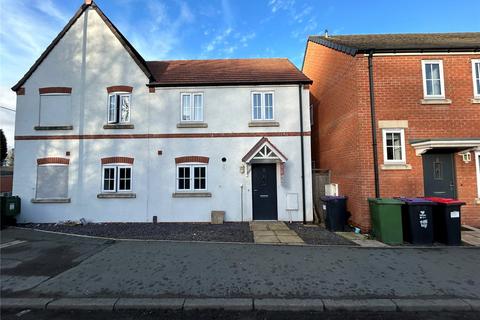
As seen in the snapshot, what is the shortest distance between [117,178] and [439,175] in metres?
12.6

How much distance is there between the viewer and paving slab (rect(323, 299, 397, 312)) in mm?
4023

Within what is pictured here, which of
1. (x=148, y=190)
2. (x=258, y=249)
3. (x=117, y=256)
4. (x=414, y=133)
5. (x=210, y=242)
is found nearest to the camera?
(x=117, y=256)

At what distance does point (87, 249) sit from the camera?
22.9 feet

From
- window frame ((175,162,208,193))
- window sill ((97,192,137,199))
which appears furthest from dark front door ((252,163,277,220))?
window sill ((97,192,137,199))

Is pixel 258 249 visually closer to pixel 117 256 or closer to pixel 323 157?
pixel 117 256

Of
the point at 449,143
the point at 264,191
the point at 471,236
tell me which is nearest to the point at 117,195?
the point at 264,191

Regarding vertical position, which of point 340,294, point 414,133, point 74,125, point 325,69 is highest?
point 325,69

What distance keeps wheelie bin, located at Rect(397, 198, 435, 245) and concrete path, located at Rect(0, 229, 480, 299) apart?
486mm

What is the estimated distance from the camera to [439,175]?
8984mm

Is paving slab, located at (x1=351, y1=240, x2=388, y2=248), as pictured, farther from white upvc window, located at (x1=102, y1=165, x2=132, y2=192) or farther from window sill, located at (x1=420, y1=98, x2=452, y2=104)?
white upvc window, located at (x1=102, y1=165, x2=132, y2=192)

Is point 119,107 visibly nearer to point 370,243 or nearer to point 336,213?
point 336,213

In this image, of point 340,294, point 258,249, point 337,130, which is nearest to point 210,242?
point 258,249

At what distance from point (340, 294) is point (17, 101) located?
47.1 ft

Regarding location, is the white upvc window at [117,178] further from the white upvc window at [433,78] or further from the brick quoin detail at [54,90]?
the white upvc window at [433,78]
